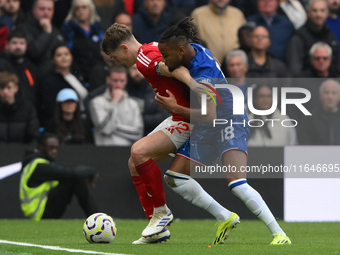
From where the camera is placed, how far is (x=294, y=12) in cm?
1084

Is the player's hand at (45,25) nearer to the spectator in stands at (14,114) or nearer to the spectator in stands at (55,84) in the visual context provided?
the spectator in stands at (55,84)

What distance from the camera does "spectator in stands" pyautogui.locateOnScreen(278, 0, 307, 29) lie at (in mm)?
10773

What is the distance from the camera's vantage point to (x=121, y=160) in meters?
9.45

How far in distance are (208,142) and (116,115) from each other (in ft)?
12.3

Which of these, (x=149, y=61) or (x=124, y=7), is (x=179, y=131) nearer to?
(x=149, y=61)

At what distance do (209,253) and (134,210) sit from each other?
191 inches

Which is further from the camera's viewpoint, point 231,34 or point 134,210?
point 231,34

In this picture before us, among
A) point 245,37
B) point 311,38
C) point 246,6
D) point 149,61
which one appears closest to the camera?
point 149,61

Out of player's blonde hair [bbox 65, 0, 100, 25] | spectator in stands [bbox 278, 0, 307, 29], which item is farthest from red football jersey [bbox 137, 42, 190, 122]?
spectator in stands [bbox 278, 0, 307, 29]

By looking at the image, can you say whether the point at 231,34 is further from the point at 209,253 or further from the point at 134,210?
the point at 209,253

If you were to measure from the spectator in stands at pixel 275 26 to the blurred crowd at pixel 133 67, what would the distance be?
0.06 feet

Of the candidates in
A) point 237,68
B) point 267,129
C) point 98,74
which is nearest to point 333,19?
point 237,68

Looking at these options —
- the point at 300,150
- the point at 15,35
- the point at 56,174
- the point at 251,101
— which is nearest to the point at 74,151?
the point at 56,174

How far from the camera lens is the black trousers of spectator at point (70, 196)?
9.29 meters
